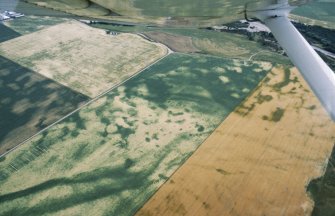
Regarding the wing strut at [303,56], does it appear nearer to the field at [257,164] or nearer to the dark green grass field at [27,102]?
the field at [257,164]

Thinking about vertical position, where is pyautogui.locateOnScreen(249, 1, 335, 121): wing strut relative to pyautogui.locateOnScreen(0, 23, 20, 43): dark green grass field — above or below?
above

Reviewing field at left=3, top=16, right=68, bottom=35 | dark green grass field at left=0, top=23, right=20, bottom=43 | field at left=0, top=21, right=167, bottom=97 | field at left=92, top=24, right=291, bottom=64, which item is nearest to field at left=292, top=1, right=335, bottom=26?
field at left=92, top=24, right=291, bottom=64

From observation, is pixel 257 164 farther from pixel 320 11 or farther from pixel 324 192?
pixel 320 11

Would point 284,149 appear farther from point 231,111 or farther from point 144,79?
point 144,79

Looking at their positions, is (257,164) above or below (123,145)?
above

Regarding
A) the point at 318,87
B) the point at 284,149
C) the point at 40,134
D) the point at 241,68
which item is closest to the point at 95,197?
the point at 40,134

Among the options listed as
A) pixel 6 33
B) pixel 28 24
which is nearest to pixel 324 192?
pixel 6 33

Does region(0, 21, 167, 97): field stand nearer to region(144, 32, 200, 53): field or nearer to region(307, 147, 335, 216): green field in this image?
region(144, 32, 200, 53): field
